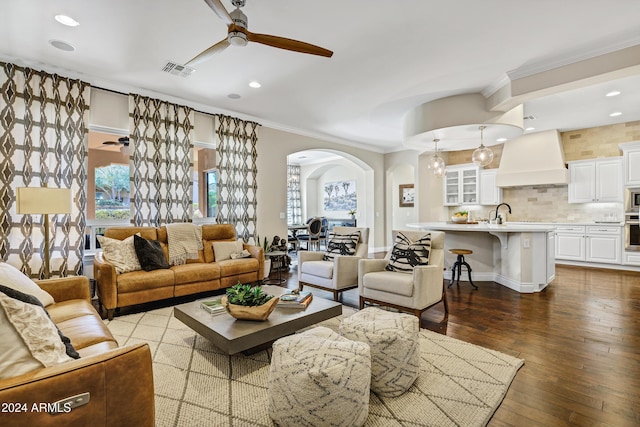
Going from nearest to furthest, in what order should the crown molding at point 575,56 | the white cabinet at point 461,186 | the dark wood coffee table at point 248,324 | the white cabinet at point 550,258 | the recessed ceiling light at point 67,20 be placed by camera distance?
1. the dark wood coffee table at point 248,324
2. the recessed ceiling light at point 67,20
3. the crown molding at point 575,56
4. the white cabinet at point 550,258
5. the white cabinet at point 461,186

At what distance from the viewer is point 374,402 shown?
1.87 meters

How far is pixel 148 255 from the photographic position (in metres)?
3.64

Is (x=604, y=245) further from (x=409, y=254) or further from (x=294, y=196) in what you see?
(x=294, y=196)

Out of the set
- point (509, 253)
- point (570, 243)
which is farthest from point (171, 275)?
point (570, 243)

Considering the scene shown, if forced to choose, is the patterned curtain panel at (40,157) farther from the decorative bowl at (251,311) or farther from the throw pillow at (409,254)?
the throw pillow at (409,254)

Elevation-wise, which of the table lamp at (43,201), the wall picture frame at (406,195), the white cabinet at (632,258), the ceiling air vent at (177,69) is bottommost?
the white cabinet at (632,258)

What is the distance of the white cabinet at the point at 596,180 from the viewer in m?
5.95

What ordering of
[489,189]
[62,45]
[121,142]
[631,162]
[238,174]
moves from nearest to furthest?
[62,45]
[121,142]
[238,174]
[631,162]
[489,189]

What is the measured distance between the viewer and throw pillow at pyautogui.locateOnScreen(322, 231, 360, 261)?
13.3 ft

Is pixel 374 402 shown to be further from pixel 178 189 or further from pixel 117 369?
pixel 178 189

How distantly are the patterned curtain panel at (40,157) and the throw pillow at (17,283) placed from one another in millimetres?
1683

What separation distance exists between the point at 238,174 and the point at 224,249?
1467 millimetres

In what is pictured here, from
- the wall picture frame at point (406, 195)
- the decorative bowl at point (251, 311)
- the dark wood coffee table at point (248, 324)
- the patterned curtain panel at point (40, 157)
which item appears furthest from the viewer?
the wall picture frame at point (406, 195)

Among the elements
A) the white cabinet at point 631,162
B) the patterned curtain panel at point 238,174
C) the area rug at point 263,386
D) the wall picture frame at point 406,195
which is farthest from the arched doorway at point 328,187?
the area rug at point 263,386
